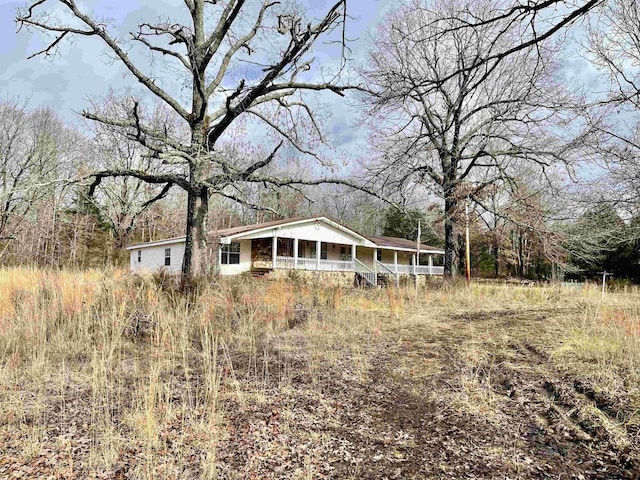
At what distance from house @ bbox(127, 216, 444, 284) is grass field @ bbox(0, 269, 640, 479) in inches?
503

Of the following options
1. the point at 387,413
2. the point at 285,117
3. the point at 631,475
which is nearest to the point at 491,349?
the point at 387,413

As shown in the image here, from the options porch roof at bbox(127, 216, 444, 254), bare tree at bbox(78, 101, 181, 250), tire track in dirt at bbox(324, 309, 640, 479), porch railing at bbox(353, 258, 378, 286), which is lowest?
tire track in dirt at bbox(324, 309, 640, 479)

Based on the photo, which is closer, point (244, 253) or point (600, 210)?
point (600, 210)

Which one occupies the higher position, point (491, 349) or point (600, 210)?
point (600, 210)

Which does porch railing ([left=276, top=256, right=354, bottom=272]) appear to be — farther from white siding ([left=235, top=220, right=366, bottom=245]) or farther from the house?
white siding ([left=235, top=220, right=366, bottom=245])

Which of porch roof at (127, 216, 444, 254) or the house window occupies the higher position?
porch roof at (127, 216, 444, 254)

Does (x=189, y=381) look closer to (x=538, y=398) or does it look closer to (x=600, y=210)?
(x=538, y=398)

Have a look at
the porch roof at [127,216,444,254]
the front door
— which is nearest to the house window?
the porch roof at [127,216,444,254]

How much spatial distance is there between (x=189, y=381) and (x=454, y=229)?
17.0m

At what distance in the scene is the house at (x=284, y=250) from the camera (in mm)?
20756

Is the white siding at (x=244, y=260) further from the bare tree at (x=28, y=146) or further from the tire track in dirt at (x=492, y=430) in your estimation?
the tire track in dirt at (x=492, y=430)

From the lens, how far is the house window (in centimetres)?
2083

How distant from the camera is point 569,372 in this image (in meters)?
4.18

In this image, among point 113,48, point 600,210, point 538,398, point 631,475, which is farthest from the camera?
point 600,210
